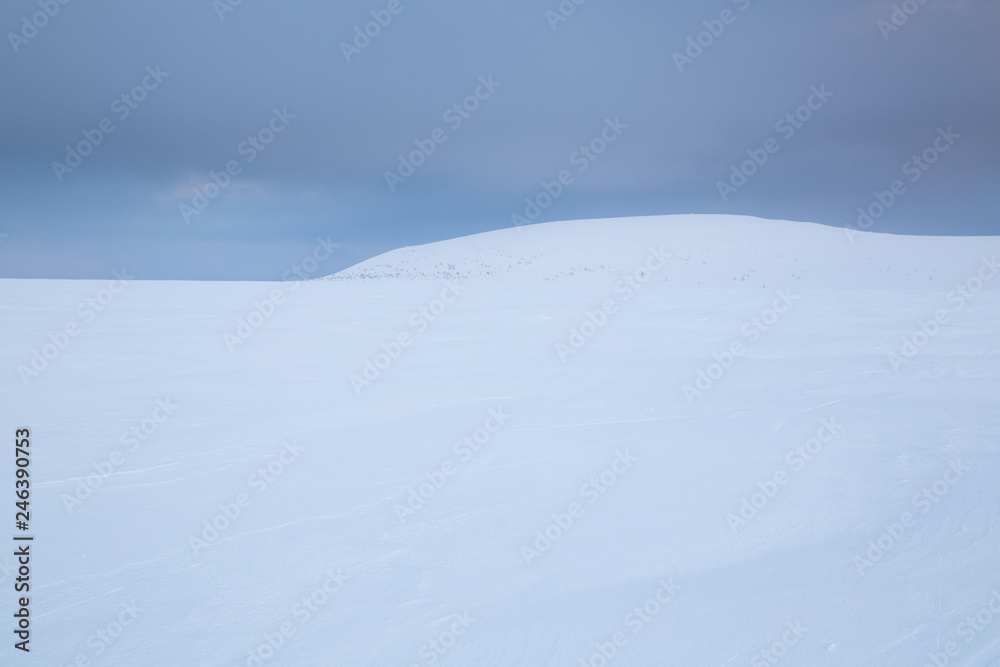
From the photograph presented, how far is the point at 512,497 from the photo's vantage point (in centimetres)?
318

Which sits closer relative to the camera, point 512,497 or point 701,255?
point 512,497

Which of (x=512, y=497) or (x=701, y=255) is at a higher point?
(x=512, y=497)

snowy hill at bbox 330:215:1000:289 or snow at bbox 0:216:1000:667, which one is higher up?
snow at bbox 0:216:1000:667

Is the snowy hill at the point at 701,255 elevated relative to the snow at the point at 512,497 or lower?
lower

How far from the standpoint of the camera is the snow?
6.95 feet

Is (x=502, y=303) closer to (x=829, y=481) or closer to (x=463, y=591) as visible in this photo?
(x=829, y=481)

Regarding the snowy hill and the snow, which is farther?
the snowy hill

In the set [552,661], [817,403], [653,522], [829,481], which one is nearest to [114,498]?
[552,661]

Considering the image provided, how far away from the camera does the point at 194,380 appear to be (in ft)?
18.4

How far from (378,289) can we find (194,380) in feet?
26.3

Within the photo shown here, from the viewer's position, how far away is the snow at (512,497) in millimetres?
2117

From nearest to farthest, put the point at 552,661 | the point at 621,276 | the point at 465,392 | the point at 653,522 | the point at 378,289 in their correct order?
1. the point at 552,661
2. the point at 653,522
3. the point at 465,392
4. the point at 378,289
5. the point at 621,276

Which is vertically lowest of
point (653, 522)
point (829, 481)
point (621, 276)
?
point (621, 276)

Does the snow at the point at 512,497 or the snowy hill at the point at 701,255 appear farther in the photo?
the snowy hill at the point at 701,255
